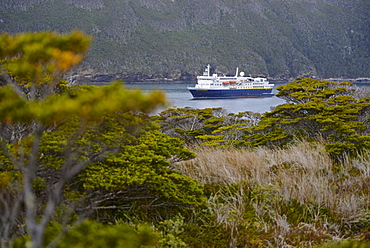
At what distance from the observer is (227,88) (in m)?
59.7

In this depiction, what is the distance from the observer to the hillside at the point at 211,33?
337 ft

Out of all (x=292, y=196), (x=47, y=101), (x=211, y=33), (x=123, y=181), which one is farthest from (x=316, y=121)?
(x=211, y=33)

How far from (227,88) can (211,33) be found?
7525 cm

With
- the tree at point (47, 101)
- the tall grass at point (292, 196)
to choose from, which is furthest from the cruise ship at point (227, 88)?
the tree at point (47, 101)

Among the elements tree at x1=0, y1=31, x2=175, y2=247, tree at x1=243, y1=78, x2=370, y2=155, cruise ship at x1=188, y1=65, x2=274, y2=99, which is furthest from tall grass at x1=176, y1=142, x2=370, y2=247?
cruise ship at x1=188, y1=65, x2=274, y2=99

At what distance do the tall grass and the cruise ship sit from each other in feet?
170

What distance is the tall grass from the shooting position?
8.73ft

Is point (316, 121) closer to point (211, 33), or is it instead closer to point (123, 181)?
point (123, 181)

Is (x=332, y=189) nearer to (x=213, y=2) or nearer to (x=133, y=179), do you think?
(x=133, y=179)

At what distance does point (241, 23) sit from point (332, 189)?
459ft

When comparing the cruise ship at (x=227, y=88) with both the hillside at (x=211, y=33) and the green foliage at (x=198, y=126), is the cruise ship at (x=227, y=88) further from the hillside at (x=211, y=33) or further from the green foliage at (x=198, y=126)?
the green foliage at (x=198, y=126)

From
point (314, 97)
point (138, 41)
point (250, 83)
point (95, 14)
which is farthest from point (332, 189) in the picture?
point (95, 14)

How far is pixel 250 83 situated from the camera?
212 feet

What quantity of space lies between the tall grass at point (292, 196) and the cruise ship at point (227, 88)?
5195cm
